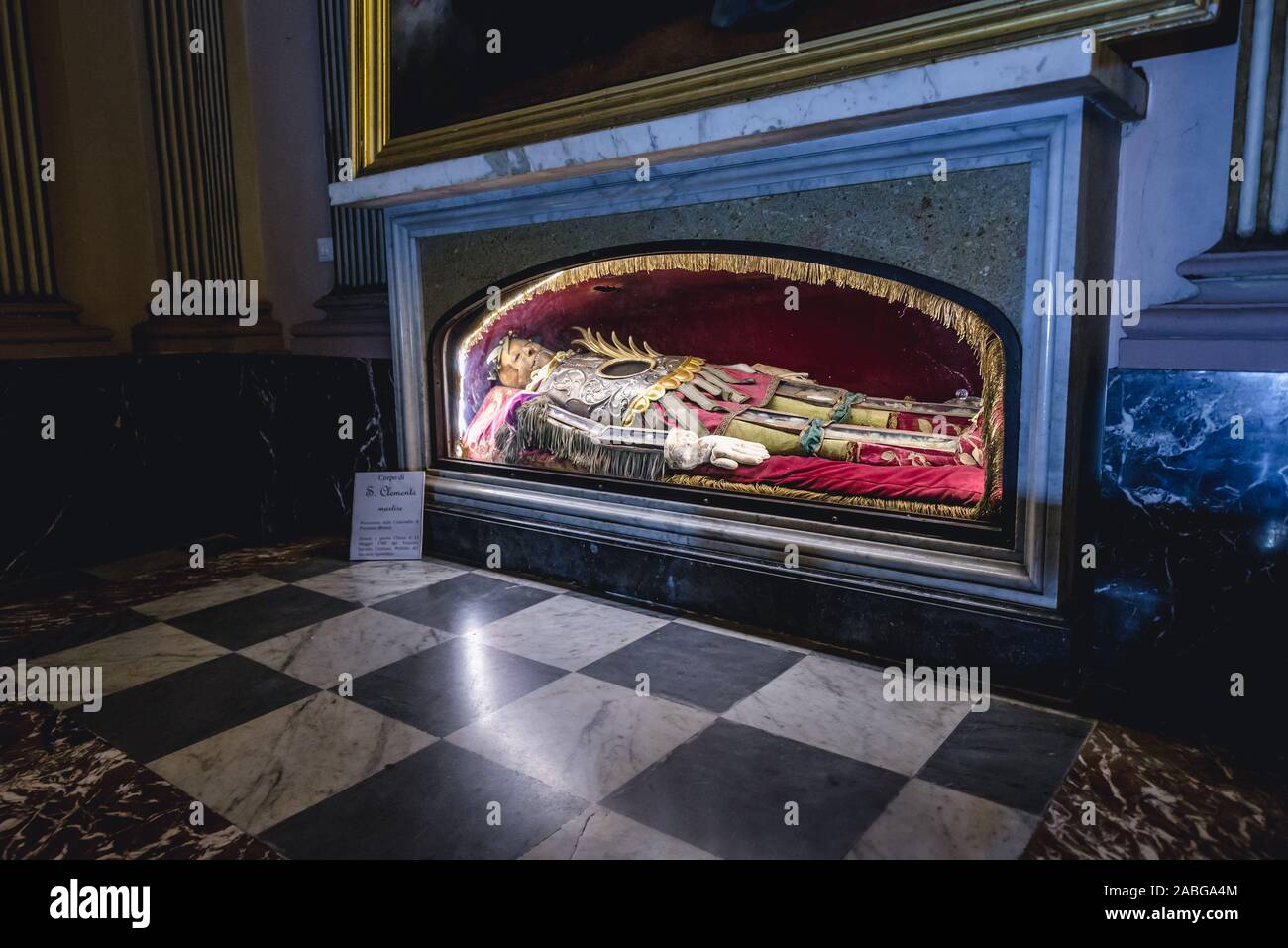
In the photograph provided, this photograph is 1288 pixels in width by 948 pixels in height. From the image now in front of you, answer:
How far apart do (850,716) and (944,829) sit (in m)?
0.47

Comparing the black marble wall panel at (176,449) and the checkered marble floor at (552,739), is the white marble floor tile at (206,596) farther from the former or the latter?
the black marble wall panel at (176,449)

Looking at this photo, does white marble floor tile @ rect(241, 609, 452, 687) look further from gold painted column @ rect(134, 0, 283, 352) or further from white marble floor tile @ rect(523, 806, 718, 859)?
gold painted column @ rect(134, 0, 283, 352)

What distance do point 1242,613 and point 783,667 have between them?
1163 mm

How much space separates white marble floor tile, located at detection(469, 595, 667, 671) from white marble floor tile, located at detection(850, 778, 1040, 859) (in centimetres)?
102

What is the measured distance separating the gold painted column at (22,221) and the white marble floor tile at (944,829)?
447cm

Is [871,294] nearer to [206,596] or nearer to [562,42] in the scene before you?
[562,42]

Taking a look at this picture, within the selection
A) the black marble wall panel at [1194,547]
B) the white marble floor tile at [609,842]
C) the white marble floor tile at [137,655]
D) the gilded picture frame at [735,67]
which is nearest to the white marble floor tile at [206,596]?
the white marble floor tile at [137,655]

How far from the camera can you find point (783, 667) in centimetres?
230

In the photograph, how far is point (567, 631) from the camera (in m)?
2.60

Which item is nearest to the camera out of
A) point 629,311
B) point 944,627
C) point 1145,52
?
point 1145,52

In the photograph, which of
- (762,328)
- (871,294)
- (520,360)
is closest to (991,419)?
(871,294)
